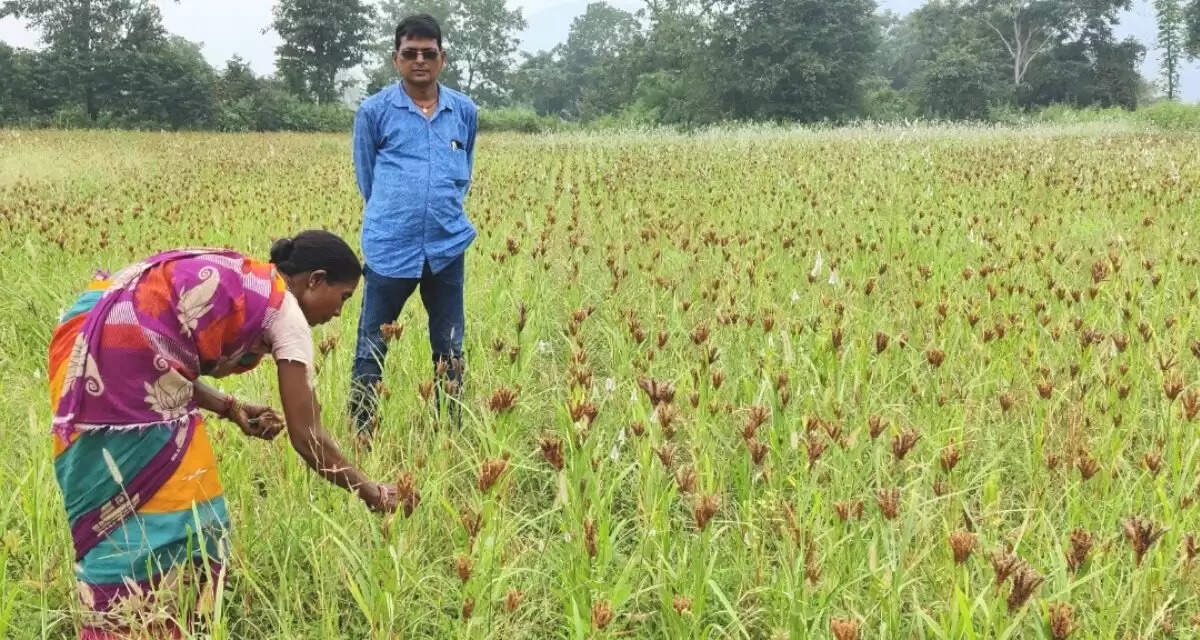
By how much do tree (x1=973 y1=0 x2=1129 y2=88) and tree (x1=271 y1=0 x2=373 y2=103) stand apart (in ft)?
137

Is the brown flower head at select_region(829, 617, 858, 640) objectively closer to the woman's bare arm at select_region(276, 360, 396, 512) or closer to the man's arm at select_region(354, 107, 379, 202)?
the woman's bare arm at select_region(276, 360, 396, 512)

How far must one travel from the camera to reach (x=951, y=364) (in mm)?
3297

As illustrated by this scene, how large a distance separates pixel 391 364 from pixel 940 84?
51703 millimetres

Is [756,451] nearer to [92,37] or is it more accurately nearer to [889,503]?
[889,503]

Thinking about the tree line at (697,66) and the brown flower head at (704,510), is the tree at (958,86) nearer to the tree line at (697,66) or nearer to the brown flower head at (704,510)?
the tree line at (697,66)

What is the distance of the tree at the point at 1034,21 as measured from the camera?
52500 mm

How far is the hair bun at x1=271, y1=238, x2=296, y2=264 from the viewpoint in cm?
223

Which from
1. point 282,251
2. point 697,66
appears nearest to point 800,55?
point 697,66

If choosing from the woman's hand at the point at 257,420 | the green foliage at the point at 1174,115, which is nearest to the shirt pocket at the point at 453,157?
the woman's hand at the point at 257,420

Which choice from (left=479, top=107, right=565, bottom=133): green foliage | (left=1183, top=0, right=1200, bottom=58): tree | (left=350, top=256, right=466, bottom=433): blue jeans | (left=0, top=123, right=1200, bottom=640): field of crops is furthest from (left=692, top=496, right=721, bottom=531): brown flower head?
(left=1183, top=0, right=1200, bottom=58): tree

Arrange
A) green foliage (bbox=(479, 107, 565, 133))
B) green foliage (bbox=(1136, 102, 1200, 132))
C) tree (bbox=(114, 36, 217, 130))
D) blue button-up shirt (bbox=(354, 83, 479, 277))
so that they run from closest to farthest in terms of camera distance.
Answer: blue button-up shirt (bbox=(354, 83, 479, 277)) → green foliage (bbox=(1136, 102, 1200, 132)) → tree (bbox=(114, 36, 217, 130)) → green foliage (bbox=(479, 107, 565, 133))

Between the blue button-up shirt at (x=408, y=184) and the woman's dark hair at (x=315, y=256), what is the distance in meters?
0.99

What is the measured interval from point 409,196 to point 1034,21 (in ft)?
207

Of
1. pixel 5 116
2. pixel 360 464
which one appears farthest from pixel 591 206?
pixel 5 116
